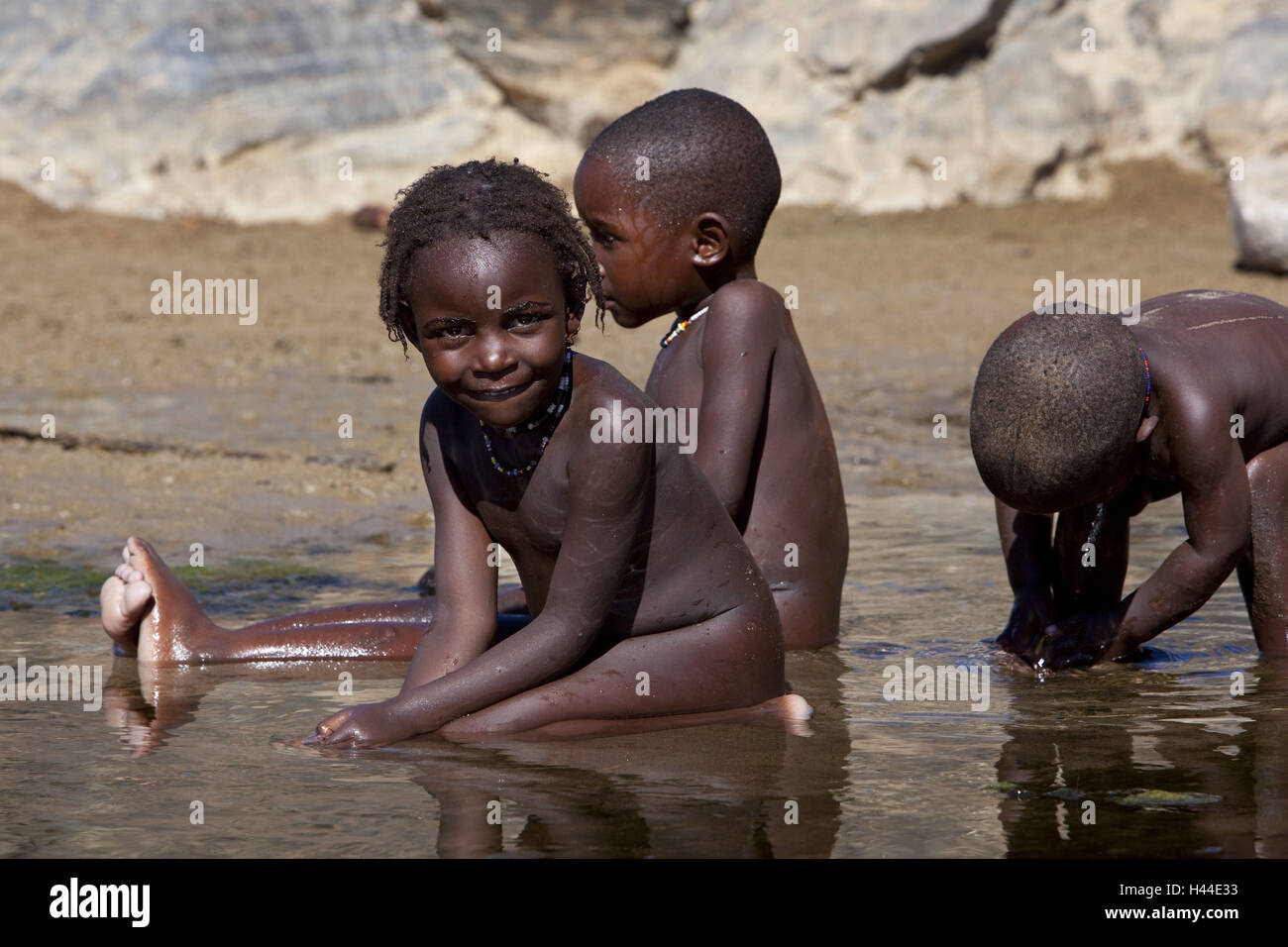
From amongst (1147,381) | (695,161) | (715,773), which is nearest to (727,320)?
(695,161)

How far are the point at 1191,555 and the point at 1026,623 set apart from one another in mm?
462

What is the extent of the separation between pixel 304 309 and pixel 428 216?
7.48 meters

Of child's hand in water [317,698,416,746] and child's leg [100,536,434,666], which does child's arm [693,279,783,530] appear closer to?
child's leg [100,536,434,666]

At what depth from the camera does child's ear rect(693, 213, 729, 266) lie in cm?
423

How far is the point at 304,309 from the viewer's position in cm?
1032

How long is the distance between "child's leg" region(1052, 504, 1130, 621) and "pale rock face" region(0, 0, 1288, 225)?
31.1 feet

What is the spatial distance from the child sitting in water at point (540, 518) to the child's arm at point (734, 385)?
1.49 ft

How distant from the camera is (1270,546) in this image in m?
3.97

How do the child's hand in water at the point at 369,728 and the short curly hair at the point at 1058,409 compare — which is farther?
the short curly hair at the point at 1058,409

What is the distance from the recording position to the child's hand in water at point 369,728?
10.4 feet

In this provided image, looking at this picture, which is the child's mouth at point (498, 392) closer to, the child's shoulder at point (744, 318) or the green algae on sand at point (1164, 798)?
the child's shoulder at point (744, 318)

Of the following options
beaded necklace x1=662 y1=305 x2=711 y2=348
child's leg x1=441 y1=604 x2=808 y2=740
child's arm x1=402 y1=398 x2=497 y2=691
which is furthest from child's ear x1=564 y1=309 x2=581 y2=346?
beaded necklace x1=662 y1=305 x2=711 y2=348

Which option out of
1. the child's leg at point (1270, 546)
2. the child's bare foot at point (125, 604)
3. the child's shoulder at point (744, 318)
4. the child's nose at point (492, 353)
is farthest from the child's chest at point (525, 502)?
the child's leg at point (1270, 546)

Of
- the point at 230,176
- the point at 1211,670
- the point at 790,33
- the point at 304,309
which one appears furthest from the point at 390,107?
the point at 1211,670
